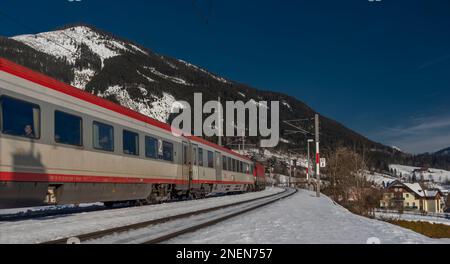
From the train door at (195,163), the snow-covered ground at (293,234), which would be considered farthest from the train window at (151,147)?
the snow-covered ground at (293,234)

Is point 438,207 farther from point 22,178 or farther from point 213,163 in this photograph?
point 22,178

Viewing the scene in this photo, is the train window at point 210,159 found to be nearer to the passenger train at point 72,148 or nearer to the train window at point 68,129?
the passenger train at point 72,148

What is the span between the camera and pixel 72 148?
12844 mm

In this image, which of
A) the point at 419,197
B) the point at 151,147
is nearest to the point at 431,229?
the point at 151,147

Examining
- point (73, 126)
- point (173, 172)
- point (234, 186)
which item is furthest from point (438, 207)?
point (73, 126)

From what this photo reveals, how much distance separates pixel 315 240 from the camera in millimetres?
8438

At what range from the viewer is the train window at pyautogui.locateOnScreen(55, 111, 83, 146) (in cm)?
1227

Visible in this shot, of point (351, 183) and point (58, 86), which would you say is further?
point (351, 183)

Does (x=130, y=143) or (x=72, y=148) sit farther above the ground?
(x=130, y=143)

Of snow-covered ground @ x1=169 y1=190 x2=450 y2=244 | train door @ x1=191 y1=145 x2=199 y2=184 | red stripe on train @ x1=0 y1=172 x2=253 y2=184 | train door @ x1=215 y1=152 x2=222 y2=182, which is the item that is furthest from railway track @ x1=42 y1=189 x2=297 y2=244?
train door @ x1=215 y1=152 x2=222 y2=182

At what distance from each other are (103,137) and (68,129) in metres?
2.10

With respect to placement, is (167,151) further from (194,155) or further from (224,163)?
(224,163)

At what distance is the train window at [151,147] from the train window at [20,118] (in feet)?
23.8
